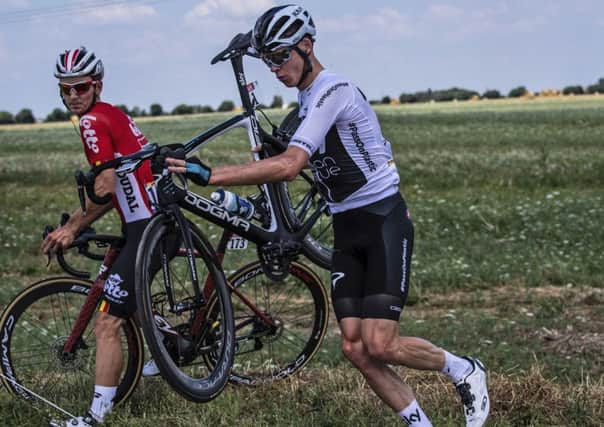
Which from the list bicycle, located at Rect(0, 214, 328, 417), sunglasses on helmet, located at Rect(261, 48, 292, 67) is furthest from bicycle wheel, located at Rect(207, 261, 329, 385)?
sunglasses on helmet, located at Rect(261, 48, 292, 67)

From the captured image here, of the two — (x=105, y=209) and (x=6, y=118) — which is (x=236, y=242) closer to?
(x=105, y=209)

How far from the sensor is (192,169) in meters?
5.28

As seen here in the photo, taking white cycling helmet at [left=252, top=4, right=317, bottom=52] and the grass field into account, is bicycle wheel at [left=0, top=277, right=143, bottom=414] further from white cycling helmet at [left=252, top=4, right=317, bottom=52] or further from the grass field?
white cycling helmet at [left=252, top=4, right=317, bottom=52]

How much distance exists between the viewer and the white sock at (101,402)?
21.6 feet

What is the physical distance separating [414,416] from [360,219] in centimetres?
130

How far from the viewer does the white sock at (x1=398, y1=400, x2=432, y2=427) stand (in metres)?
5.93

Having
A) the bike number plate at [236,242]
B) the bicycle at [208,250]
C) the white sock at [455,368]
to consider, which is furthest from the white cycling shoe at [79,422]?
the white sock at [455,368]

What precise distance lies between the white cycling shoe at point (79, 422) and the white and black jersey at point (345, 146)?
223cm

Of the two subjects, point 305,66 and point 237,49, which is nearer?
point 305,66

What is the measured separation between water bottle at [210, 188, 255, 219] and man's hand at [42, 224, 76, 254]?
3.50 ft

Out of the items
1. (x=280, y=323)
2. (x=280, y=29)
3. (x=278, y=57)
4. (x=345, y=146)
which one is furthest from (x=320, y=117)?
(x=280, y=323)

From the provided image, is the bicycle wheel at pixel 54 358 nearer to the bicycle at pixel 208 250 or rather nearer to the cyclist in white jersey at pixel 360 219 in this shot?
the bicycle at pixel 208 250

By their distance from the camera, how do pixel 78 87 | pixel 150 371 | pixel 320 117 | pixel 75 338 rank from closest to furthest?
pixel 320 117, pixel 78 87, pixel 75 338, pixel 150 371

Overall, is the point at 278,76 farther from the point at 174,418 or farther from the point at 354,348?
the point at 174,418
